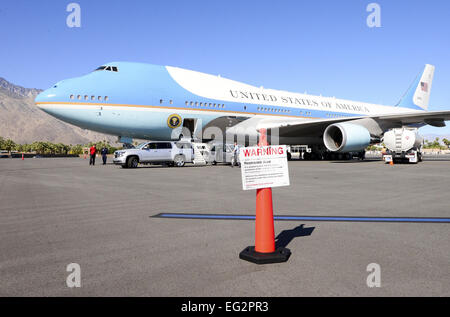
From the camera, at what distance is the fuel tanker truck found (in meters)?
20.8

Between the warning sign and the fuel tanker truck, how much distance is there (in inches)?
793

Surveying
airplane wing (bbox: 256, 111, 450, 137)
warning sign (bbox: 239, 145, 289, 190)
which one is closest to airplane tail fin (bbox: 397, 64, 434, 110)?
airplane wing (bbox: 256, 111, 450, 137)

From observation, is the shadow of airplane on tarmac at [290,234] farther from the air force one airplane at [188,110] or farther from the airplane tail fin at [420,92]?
the airplane tail fin at [420,92]

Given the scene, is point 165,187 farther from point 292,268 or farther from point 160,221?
point 292,268

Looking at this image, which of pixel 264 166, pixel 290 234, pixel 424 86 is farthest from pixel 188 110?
pixel 424 86

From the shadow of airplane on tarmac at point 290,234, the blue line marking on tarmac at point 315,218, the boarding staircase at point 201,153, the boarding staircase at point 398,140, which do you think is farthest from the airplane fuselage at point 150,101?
the shadow of airplane on tarmac at point 290,234

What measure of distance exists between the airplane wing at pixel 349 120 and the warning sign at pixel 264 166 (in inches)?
621

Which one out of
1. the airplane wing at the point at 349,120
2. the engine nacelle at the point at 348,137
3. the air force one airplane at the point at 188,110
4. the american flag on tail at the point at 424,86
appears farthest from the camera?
the american flag on tail at the point at 424,86

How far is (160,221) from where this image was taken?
17.0 feet

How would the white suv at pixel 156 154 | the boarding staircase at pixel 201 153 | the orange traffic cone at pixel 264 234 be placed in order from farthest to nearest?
the boarding staircase at pixel 201 153 → the white suv at pixel 156 154 → the orange traffic cone at pixel 264 234

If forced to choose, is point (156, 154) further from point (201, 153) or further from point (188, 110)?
point (188, 110)

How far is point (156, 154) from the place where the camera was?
60.5 ft

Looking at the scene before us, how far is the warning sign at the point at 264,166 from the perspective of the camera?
3506mm
